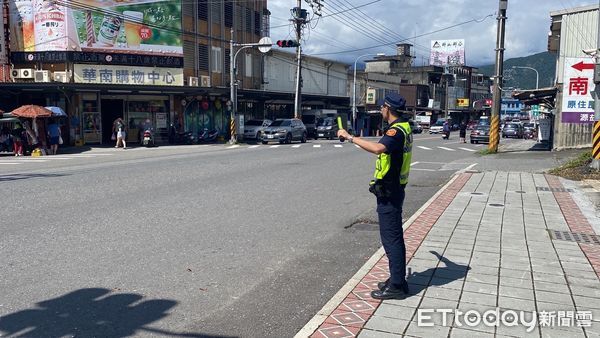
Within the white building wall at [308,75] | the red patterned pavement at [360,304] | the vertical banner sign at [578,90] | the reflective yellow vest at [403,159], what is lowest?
the red patterned pavement at [360,304]

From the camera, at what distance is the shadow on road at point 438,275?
17.1 ft

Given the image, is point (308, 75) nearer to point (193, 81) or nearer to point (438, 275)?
point (193, 81)

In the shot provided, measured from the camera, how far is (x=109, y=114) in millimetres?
30844

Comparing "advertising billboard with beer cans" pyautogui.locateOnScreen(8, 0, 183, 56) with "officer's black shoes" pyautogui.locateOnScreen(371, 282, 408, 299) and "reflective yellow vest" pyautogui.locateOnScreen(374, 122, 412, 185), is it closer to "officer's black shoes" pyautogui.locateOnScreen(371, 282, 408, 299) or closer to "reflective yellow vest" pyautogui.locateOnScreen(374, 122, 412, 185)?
"reflective yellow vest" pyautogui.locateOnScreen(374, 122, 412, 185)

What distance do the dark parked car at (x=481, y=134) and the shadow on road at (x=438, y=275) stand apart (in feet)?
113

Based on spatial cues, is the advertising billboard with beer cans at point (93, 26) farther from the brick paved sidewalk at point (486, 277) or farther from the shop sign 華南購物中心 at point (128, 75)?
the brick paved sidewalk at point (486, 277)

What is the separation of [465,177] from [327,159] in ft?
23.2

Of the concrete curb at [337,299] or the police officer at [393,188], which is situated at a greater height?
the police officer at [393,188]

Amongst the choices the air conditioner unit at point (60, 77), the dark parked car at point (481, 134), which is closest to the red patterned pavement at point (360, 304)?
the air conditioner unit at point (60, 77)

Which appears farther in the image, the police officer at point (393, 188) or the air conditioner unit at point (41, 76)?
the air conditioner unit at point (41, 76)

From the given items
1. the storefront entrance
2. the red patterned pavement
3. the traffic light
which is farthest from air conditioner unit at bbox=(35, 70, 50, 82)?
the red patterned pavement

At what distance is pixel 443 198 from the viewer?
10820 millimetres

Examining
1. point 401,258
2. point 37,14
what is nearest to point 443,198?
point 401,258

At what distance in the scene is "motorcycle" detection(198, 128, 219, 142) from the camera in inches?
1319
